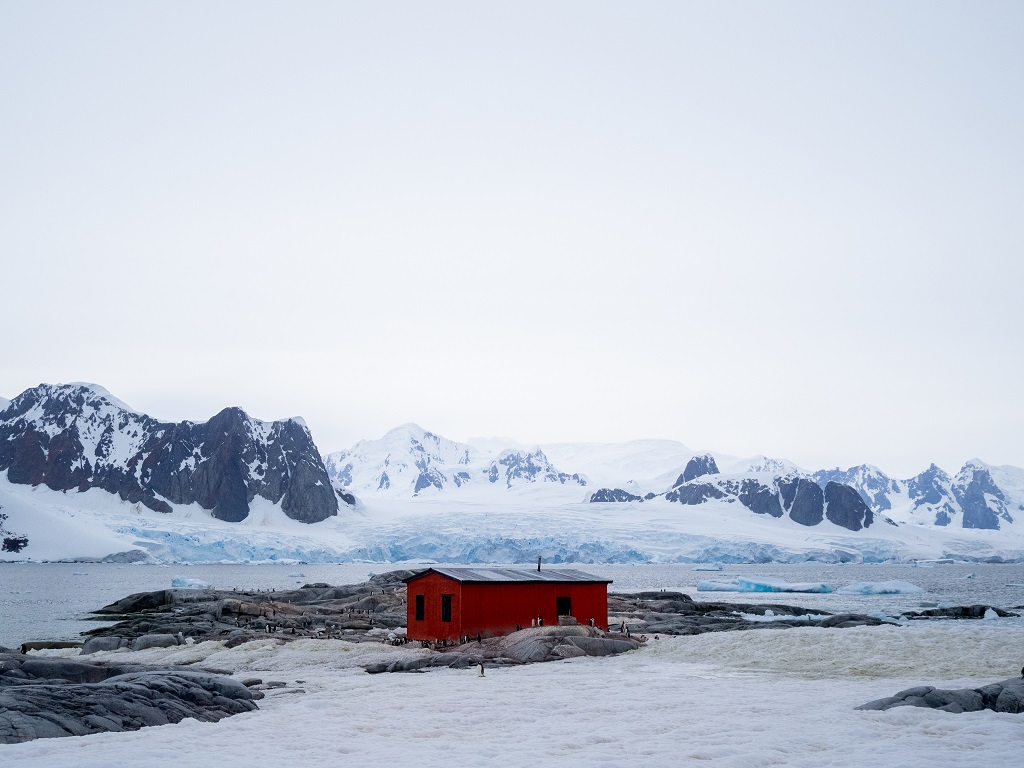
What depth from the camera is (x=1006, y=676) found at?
26328mm

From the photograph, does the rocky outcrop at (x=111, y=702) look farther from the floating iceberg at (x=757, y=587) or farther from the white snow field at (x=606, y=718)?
the floating iceberg at (x=757, y=587)

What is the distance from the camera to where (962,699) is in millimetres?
19672

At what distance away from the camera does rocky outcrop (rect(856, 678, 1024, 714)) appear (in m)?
19.3

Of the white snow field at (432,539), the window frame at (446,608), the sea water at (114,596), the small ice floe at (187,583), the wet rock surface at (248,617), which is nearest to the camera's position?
the window frame at (446,608)

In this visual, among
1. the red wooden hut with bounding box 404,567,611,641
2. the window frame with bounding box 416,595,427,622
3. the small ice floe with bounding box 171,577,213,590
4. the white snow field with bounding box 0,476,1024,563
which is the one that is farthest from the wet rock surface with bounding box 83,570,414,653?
Result: the white snow field with bounding box 0,476,1024,563

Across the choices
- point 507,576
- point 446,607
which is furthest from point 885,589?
point 446,607

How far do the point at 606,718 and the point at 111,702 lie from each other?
1042 cm

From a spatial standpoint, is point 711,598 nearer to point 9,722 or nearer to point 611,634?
point 611,634

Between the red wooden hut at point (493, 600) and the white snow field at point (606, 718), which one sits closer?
the white snow field at point (606, 718)

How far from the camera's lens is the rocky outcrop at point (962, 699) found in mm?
19344

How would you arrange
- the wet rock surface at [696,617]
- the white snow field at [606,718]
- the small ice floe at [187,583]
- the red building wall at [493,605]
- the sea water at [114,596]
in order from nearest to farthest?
the white snow field at [606,718]
the red building wall at [493,605]
the wet rock surface at [696,617]
the sea water at [114,596]
the small ice floe at [187,583]

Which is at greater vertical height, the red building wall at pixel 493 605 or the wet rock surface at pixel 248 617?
the red building wall at pixel 493 605

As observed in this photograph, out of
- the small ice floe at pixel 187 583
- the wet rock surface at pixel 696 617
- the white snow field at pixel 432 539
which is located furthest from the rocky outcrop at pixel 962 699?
the white snow field at pixel 432 539

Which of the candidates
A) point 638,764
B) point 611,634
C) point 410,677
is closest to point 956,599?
point 611,634
